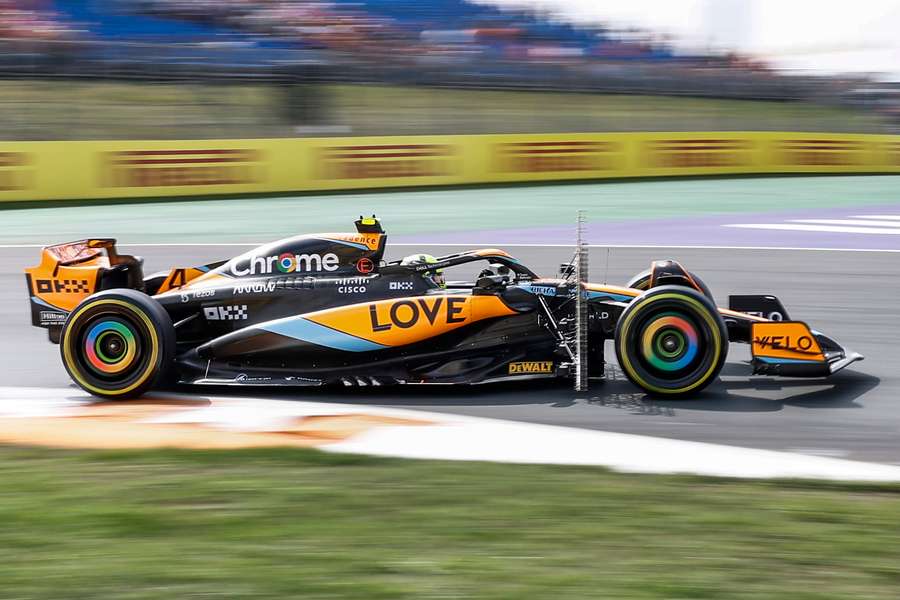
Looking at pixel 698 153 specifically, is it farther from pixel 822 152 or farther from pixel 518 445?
pixel 518 445

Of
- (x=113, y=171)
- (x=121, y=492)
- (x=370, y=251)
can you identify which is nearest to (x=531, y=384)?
(x=370, y=251)

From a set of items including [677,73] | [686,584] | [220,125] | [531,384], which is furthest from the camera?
[677,73]

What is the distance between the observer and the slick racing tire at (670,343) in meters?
6.75

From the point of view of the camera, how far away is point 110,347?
7.11 metres

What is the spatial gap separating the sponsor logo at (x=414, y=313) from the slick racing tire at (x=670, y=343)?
110 cm

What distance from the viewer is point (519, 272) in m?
7.54

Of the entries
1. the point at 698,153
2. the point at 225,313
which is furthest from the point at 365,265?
the point at 698,153

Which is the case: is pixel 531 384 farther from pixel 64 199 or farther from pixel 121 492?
pixel 64 199

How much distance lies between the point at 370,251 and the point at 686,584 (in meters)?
4.20

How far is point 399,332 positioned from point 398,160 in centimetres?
1279

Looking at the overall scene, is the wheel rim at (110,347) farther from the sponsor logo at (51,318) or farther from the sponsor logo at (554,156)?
the sponsor logo at (554,156)

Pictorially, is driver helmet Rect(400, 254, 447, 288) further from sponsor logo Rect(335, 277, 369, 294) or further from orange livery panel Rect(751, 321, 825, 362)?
orange livery panel Rect(751, 321, 825, 362)

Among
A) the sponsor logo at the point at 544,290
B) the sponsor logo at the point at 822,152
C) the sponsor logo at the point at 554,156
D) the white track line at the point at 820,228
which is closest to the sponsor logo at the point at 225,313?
the sponsor logo at the point at 544,290

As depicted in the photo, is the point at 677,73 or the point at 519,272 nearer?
Result: the point at 519,272
